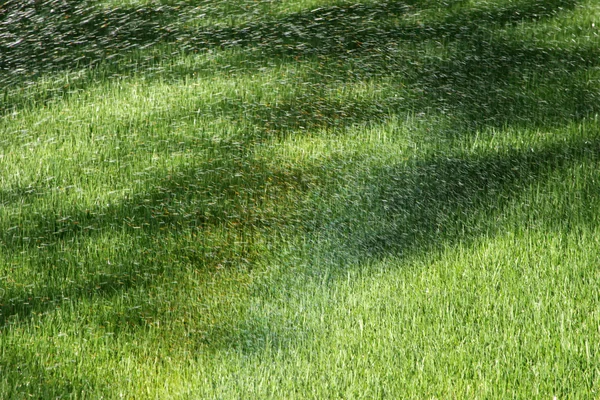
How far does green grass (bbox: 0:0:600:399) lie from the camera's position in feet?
8.96

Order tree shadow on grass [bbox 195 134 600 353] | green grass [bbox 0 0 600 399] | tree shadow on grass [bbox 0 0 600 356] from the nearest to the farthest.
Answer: green grass [bbox 0 0 600 399] → tree shadow on grass [bbox 195 134 600 353] → tree shadow on grass [bbox 0 0 600 356]

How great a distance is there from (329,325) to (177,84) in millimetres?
2972

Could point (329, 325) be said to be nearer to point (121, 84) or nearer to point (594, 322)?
point (594, 322)

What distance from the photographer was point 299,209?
12.7 ft

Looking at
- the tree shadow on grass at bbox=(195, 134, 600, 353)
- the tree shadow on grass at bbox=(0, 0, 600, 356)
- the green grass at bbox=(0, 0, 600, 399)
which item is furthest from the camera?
the tree shadow on grass at bbox=(0, 0, 600, 356)

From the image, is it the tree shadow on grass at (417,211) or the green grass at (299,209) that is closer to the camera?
the green grass at (299,209)

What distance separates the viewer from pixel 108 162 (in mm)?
4379

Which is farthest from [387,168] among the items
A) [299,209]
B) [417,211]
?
[299,209]

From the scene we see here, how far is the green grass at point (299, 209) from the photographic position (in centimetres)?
273

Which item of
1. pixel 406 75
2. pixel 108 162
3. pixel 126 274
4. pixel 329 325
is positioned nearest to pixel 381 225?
pixel 329 325

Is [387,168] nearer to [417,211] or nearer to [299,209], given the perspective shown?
[417,211]

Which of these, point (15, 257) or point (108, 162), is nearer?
point (15, 257)

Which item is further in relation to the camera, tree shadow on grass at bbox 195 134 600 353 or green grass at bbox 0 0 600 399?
tree shadow on grass at bbox 195 134 600 353

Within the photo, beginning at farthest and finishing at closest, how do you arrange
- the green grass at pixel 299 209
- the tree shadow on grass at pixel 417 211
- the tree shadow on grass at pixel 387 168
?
the tree shadow on grass at pixel 387 168 → the tree shadow on grass at pixel 417 211 → the green grass at pixel 299 209
